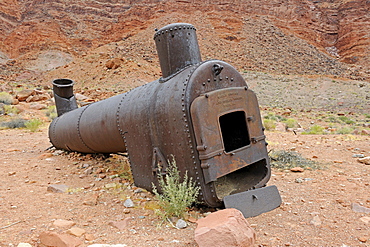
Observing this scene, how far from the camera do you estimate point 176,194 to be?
2.91m

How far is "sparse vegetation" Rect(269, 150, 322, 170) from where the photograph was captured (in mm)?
4988

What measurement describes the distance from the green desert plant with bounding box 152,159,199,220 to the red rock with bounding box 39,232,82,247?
82 centimetres

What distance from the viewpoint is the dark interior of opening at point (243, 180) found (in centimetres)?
334

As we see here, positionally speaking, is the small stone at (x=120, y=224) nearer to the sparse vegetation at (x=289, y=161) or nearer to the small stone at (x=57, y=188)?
the small stone at (x=57, y=188)

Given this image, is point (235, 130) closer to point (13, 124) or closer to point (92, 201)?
point (92, 201)

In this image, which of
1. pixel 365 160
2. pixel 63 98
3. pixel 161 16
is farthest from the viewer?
pixel 161 16

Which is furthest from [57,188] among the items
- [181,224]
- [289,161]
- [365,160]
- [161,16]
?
[161,16]

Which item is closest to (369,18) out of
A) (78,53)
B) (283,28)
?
(283,28)

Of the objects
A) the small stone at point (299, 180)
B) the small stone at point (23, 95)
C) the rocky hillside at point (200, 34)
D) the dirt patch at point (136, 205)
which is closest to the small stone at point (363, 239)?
the dirt patch at point (136, 205)

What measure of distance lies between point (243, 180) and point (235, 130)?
641 mm

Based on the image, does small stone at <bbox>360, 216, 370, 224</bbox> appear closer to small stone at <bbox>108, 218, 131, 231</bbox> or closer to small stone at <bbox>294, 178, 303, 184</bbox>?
small stone at <bbox>294, 178, 303, 184</bbox>

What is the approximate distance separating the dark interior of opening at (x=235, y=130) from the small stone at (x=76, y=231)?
202 centimetres

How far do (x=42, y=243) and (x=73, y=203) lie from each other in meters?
1.06

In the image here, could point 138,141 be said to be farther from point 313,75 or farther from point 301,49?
point 301,49
